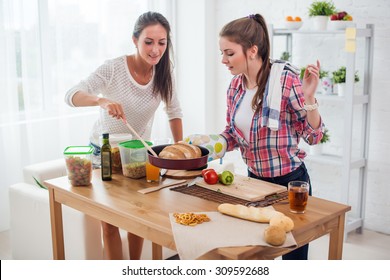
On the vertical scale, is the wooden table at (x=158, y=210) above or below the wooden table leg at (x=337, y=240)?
above

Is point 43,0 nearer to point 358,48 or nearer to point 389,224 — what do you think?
point 358,48

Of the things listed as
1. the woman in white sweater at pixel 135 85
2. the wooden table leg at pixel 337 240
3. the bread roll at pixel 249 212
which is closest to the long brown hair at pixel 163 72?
the woman in white sweater at pixel 135 85

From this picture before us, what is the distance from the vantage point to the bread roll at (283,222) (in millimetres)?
1793

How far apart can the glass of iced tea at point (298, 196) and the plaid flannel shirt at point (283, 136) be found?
40cm

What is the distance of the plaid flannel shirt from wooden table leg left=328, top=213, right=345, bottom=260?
0.40 meters

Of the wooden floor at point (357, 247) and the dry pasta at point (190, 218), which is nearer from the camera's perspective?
the dry pasta at point (190, 218)

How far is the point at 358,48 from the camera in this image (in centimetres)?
384

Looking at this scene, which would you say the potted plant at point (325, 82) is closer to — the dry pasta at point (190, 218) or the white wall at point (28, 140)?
the white wall at point (28, 140)

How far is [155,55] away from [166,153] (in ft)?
1.85

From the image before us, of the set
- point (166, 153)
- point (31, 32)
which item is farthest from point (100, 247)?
point (31, 32)

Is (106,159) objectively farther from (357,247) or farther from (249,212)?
(357,247)

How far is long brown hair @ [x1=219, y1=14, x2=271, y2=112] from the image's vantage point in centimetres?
234

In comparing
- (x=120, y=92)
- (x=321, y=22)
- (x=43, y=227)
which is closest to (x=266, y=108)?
(x=120, y=92)

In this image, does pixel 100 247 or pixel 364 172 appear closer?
pixel 100 247
